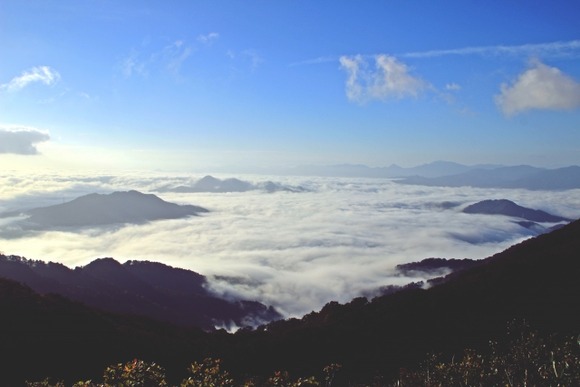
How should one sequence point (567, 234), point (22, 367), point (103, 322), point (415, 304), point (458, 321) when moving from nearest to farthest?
1. point (22, 367)
2. point (458, 321)
3. point (103, 322)
4. point (415, 304)
5. point (567, 234)

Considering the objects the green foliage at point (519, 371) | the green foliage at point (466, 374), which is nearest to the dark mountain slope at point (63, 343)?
the green foliage at point (466, 374)

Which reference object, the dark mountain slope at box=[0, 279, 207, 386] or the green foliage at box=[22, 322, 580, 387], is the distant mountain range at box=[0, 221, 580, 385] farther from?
the green foliage at box=[22, 322, 580, 387]

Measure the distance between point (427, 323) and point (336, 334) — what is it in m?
14.9

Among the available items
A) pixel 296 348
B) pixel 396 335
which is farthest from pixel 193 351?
pixel 396 335

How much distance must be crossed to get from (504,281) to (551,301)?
63.6 feet

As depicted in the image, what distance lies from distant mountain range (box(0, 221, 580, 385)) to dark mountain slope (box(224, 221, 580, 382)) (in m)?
0.16

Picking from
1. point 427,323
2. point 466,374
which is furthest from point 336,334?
Answer: point 466,374

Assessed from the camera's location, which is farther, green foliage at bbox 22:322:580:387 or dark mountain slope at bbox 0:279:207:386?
dark mountain slope at bbox 0:279:207:386

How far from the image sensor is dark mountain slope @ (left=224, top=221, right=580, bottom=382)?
60656mm

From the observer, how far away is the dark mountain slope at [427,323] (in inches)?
2388

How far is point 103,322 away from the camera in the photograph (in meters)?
76.6

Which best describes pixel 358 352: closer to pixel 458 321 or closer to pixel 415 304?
pixel 458 321

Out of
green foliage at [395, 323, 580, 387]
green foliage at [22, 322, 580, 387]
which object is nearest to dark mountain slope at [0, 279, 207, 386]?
green foliage at [22, 322, 580, 387]

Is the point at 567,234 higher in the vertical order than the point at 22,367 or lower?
higher
